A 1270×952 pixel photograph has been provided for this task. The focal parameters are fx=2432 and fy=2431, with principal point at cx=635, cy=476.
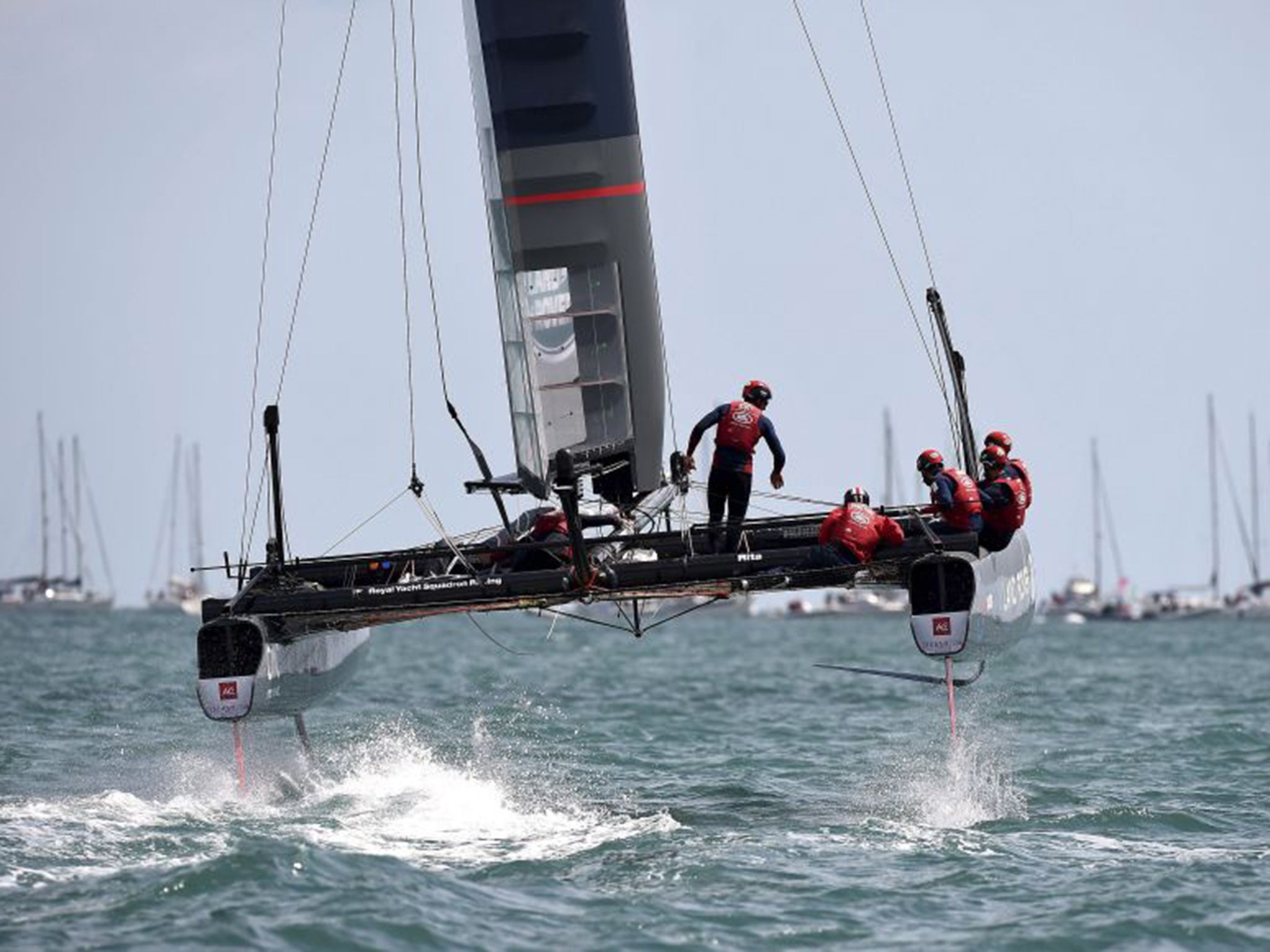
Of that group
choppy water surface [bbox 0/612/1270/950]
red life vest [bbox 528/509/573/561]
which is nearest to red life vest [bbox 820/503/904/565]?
choppy water surface [bbox 0/612/1270/950]

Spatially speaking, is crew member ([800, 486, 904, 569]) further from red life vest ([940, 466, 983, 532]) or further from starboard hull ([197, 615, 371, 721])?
starboard hull ([197, 615, 371, 721])

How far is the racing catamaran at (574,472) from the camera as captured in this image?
1127cm

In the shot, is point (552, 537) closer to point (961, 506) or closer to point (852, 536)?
point (852, 536)

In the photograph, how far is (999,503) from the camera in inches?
483

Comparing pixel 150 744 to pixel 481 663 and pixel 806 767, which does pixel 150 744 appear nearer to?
pixel 806 767

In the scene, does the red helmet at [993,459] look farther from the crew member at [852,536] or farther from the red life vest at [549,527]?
the red life vest at [549,527]

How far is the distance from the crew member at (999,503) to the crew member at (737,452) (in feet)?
3.44

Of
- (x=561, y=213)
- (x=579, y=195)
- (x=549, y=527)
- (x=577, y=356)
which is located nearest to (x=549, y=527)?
(x=549, y=527)

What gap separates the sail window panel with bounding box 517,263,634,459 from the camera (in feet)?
40.1

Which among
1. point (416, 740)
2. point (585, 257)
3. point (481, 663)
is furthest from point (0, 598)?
point (585, 257)

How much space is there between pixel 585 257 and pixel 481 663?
80.3ft

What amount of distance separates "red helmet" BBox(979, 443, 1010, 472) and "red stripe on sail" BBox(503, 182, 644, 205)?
224cm

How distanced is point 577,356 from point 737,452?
97 centimetres

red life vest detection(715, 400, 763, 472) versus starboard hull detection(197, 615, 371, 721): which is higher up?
red life vest detection(715, 400, 763, 472)
